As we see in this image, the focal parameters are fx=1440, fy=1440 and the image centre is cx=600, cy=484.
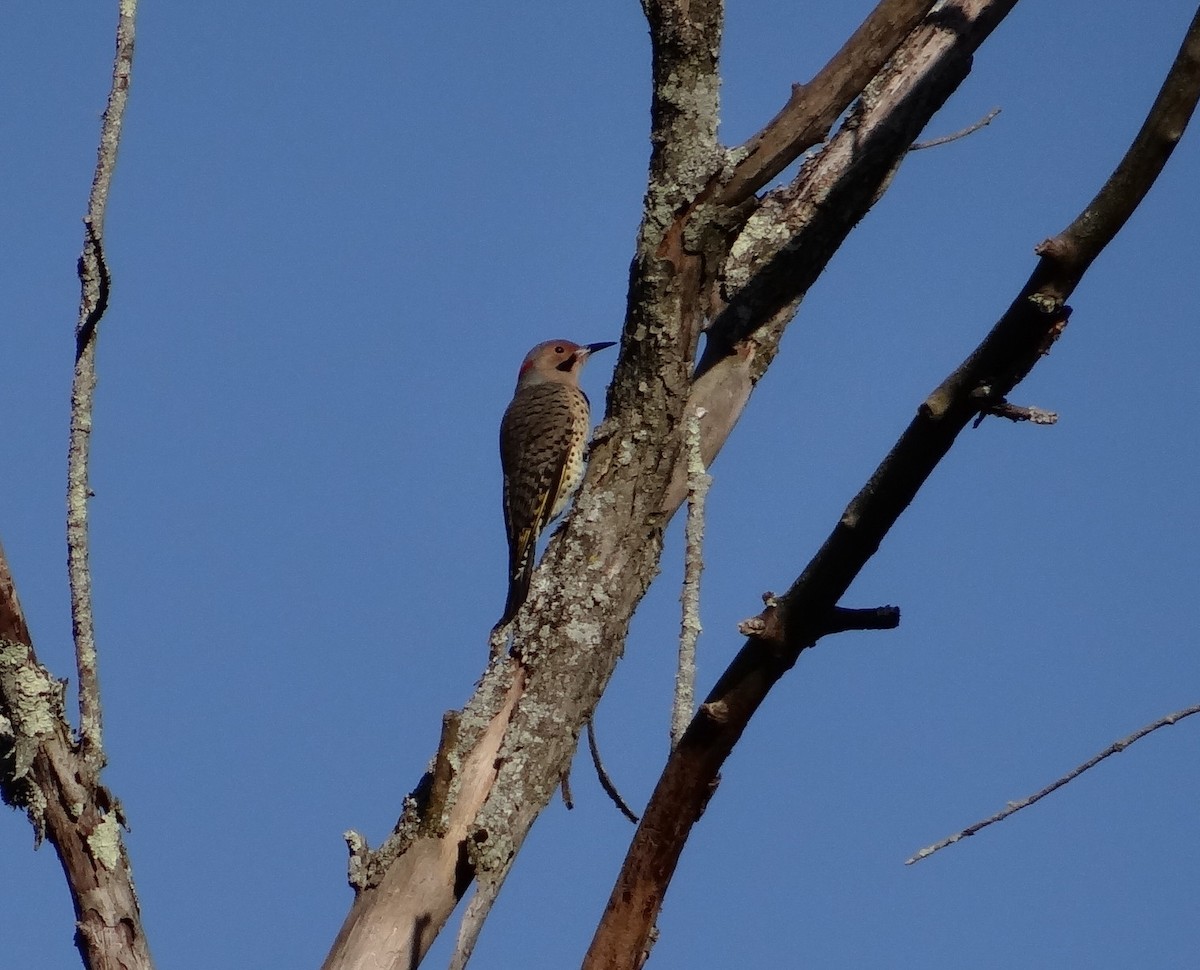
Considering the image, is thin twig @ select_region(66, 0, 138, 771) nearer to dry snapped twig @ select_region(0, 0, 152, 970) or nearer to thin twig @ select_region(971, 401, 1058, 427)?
dry snapped twig @ select_region(0, 0, 152, 970)

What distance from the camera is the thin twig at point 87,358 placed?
3438 millimetres

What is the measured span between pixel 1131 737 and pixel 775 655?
27.2 inches

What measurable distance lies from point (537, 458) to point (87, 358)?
15.6 feet

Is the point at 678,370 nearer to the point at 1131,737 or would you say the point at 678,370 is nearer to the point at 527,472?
the point at 1131,737

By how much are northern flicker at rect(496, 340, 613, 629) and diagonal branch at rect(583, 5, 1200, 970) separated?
173 inches

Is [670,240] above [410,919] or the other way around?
above

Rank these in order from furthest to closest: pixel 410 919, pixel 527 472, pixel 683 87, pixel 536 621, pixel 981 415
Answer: pixel 527 472, pixel 536 621, pixel 683 87, pixel 410 919, pixel 981 415

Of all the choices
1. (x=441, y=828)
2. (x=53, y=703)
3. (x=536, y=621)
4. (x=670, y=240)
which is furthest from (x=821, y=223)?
(x=53, y=703)

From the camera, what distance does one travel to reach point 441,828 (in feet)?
12.9

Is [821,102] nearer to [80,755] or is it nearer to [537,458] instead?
[80,755]

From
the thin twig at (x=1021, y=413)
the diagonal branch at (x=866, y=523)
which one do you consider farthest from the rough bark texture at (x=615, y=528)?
the thin twig at (x=1021, y=413)

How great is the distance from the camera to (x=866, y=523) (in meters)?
2.66

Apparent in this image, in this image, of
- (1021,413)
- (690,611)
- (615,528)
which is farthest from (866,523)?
(615,528)

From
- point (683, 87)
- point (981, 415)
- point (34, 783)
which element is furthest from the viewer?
point (683, 87)
